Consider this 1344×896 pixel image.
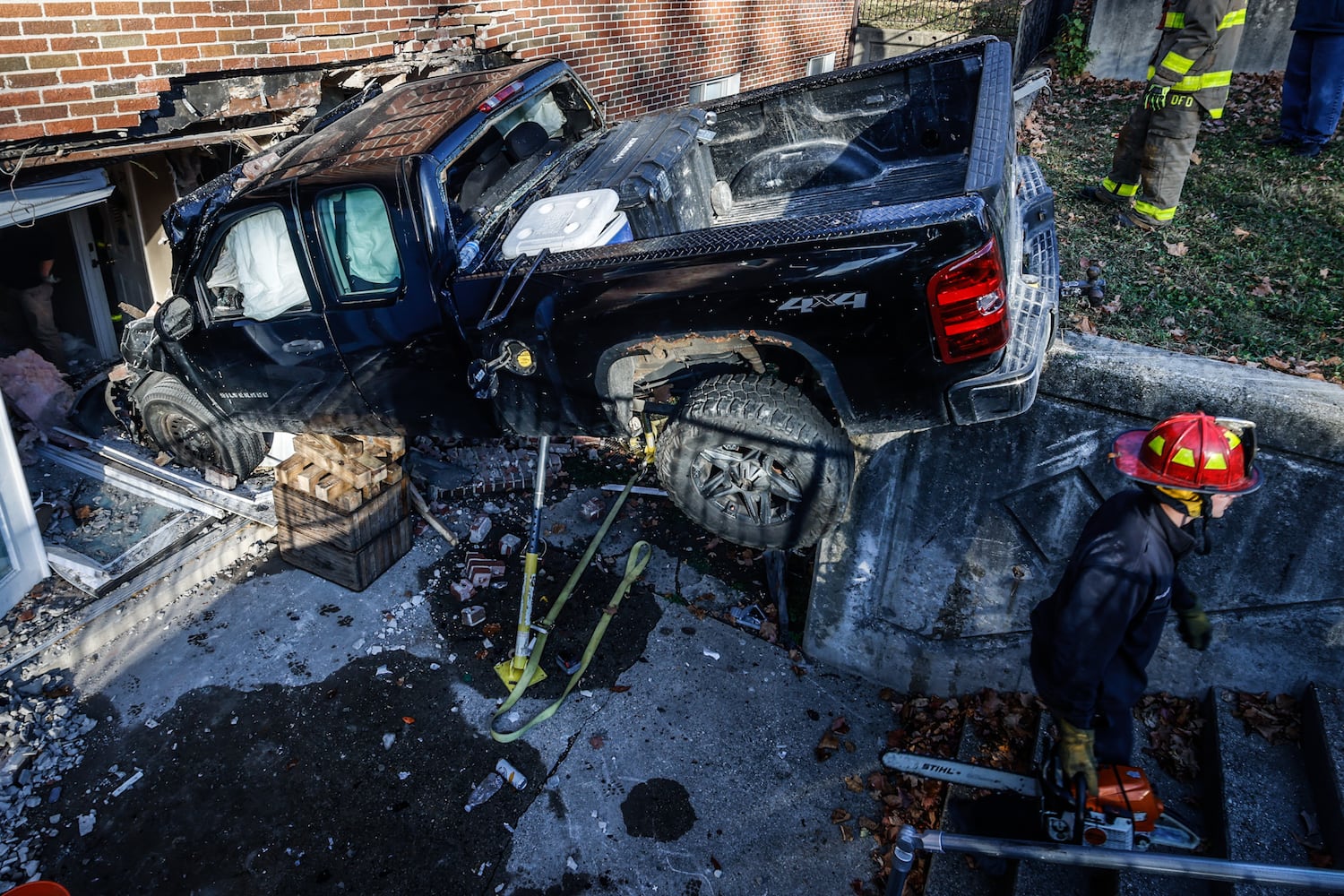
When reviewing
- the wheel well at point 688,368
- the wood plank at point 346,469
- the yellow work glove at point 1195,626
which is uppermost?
the wheel well at point 688,368

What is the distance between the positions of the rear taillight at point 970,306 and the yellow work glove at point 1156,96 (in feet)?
13.0

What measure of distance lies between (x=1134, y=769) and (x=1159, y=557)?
916mm

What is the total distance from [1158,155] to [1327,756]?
446 centimetres

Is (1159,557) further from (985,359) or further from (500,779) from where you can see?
(500,779)

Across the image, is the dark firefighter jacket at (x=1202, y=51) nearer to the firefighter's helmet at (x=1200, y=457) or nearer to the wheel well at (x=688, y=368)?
the firefighter's helmet at (x=1200, y=457)

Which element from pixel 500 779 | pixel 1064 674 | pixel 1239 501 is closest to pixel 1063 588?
pixel 1064 674

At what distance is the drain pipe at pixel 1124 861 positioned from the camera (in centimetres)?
217

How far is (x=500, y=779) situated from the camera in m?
3.93

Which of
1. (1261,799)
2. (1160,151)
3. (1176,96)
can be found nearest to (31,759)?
(1261,799)

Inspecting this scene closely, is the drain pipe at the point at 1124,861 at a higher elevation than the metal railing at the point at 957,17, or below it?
below

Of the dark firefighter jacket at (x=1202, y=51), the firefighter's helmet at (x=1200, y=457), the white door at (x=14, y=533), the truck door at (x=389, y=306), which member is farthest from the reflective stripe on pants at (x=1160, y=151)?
the white door at (x=14, y=533)

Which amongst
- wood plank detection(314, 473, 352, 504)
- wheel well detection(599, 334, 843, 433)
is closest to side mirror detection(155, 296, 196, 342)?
wood plank detection(314, 473, 352, 504)

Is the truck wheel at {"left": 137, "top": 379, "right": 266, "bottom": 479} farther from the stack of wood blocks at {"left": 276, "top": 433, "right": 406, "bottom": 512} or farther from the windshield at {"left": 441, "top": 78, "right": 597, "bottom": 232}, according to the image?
the windshield at {"left": 441, "top": 78, "right": 597, "bottom": 232}

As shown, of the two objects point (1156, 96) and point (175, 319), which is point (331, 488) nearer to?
point (175, 319)
